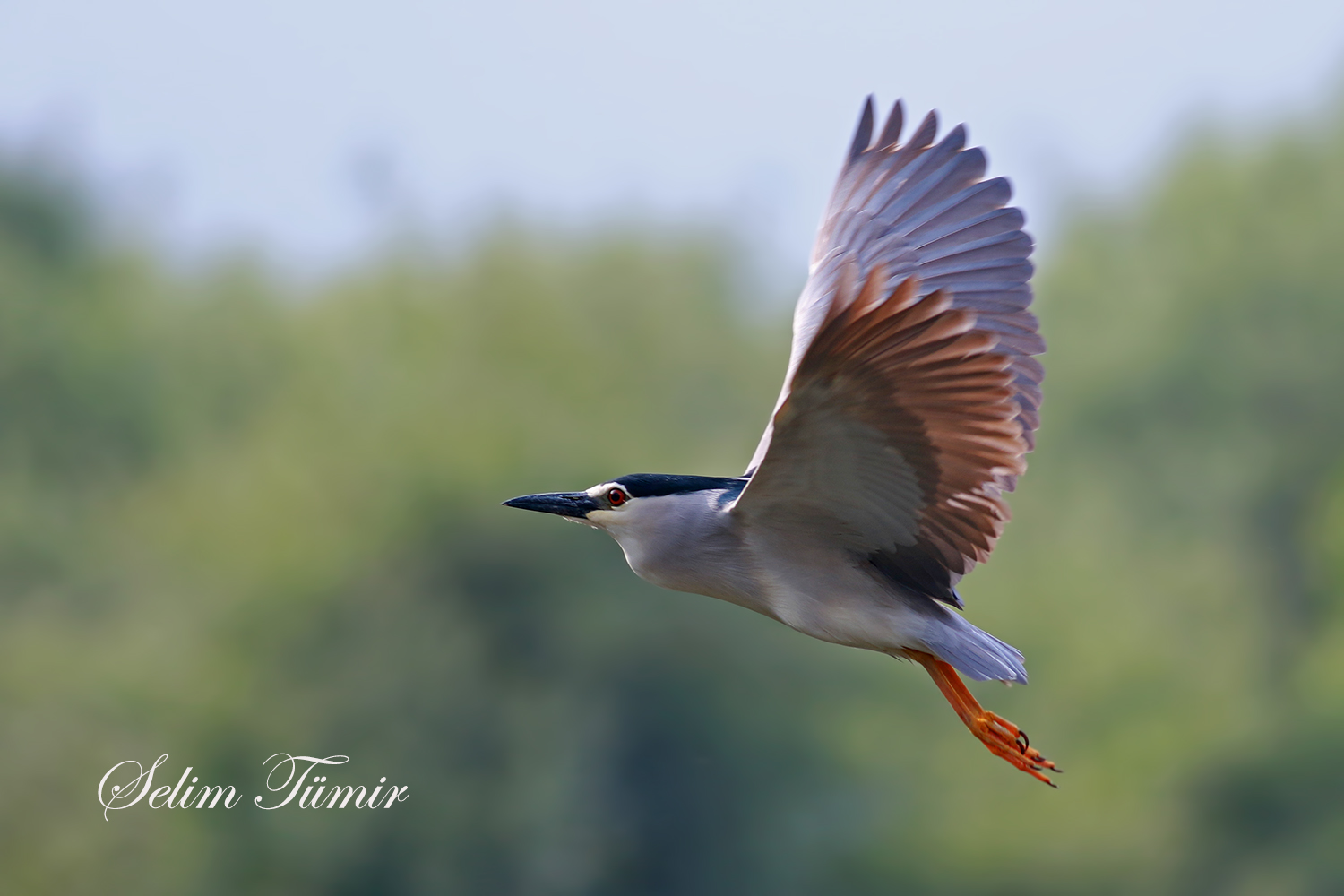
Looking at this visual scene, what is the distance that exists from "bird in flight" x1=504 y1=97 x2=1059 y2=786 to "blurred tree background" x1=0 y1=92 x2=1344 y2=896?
1462 cm

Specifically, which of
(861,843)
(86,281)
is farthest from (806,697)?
(86,281)

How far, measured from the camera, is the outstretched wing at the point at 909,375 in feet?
7.70

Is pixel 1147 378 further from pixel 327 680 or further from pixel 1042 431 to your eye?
pixel 327 680

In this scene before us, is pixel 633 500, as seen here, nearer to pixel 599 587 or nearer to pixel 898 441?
pixel 898 441

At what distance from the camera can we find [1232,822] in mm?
20531

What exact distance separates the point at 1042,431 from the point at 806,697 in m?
8.37

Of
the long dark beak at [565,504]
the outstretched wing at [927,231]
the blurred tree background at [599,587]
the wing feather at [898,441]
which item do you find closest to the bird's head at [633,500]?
the long dark beak at [565,504]

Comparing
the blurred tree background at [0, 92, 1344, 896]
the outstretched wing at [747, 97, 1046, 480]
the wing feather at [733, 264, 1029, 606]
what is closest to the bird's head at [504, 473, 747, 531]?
the wing feather at [733, 264, 1029, 606]

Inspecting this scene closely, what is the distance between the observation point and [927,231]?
3.42m

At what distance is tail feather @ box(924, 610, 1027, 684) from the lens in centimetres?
276

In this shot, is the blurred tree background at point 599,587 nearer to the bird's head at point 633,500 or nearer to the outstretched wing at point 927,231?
the outstretched wing at point 927,231

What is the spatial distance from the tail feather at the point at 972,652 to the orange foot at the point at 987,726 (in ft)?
0.21

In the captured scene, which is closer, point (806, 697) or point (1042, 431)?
point (806, 697)

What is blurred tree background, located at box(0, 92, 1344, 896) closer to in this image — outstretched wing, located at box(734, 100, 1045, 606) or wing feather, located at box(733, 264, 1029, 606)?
outstretched wing, located at box(734, 100, 1045, 606)
